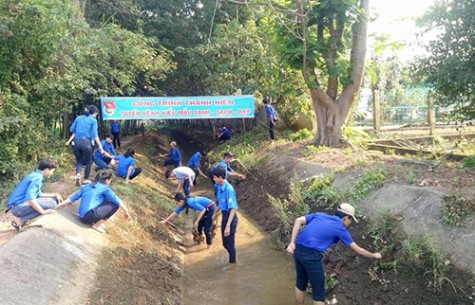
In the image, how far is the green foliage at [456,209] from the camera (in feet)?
18.6

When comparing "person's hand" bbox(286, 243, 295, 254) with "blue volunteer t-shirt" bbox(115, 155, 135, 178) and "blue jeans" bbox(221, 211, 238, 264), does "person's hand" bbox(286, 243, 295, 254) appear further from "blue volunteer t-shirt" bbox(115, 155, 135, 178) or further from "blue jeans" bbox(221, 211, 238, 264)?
"blue volunteer t-shirt" bbox(115, 155, 135, 178)

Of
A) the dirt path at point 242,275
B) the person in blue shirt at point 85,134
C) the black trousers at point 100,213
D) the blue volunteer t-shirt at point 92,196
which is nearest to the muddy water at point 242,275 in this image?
the dirt path at point 242,275

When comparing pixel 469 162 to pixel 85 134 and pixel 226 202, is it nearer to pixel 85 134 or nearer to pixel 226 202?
pixel 226 202

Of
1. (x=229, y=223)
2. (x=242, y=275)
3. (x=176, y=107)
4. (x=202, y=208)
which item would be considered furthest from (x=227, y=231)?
(x=176, y=107)

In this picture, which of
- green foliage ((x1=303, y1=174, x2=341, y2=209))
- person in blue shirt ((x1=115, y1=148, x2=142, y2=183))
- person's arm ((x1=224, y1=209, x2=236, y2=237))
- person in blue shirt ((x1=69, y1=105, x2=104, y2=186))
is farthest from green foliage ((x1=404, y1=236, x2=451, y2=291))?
person in blue shirt ((x1=115, y1=148, x2=142, y2=183))

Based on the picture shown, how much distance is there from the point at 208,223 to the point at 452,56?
554 cm

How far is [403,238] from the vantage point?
6105 millimetres

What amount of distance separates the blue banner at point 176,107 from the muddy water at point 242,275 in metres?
6.53

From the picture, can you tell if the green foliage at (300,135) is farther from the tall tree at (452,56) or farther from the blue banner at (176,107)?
the tall tree at (452,56)

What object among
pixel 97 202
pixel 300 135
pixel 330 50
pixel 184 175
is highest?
pixel 330 50

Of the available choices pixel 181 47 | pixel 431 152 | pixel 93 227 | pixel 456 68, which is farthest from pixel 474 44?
pixel 181 47

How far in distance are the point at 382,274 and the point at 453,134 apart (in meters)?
11.6

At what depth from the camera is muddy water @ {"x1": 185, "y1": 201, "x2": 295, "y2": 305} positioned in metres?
6.59

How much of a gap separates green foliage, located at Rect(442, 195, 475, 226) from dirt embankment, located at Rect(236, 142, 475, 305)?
0.33 ft
